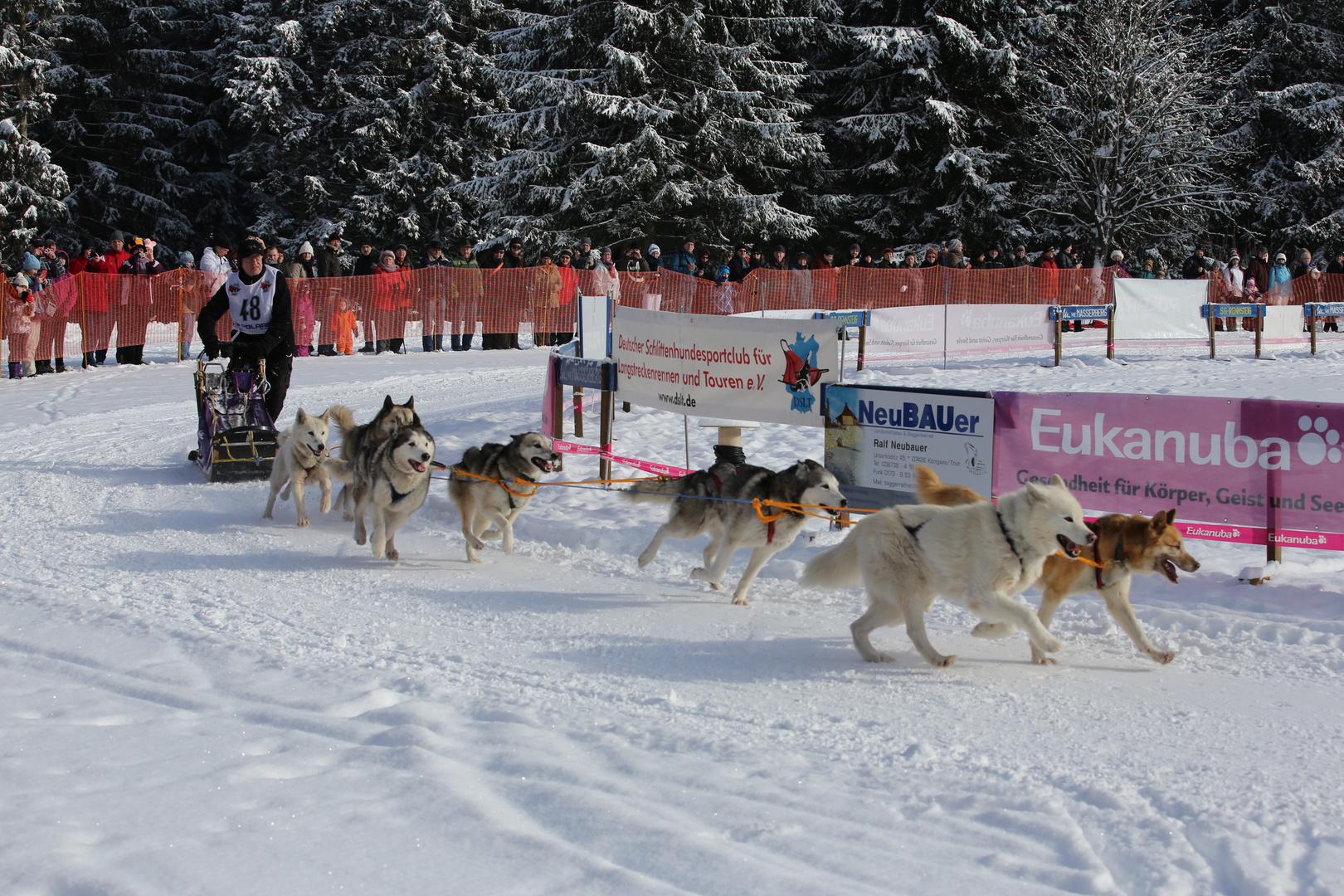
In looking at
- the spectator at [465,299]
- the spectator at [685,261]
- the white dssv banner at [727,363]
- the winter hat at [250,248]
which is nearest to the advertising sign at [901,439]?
the white dssv banner at [727,363]

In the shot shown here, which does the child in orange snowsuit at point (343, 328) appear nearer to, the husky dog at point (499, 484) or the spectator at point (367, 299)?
the spectator at point (367, 299)

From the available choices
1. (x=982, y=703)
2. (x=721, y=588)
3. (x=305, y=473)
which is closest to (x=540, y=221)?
(x=305, y=473)

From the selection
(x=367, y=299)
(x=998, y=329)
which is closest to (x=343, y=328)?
(x=367, y=299)

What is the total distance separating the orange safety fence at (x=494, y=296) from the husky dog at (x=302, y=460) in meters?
8.59

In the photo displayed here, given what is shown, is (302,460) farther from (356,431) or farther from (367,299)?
(367,299)

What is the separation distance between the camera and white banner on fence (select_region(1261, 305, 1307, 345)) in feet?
54.1

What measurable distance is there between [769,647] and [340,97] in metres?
28.9

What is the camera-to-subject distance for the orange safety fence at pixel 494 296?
1503 centimetres

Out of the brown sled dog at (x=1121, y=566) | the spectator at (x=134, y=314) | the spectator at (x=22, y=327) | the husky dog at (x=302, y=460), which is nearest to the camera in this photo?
the brown sled dog at (x=1121, y=566)

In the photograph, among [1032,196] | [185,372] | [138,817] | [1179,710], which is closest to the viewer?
[138,817]

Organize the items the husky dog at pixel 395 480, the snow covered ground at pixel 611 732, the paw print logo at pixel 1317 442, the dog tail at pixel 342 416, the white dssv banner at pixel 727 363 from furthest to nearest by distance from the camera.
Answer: the dog tail at pixel 342 416, the white dssv banner at pixel 727 363, the husky dog at pixel 395 480, the paw print logo at pixel 1317 442, the snow covered ground at pixel 611 732

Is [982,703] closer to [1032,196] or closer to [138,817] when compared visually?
[138,817]

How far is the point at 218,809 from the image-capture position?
306cm

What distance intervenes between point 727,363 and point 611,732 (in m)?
4.25
